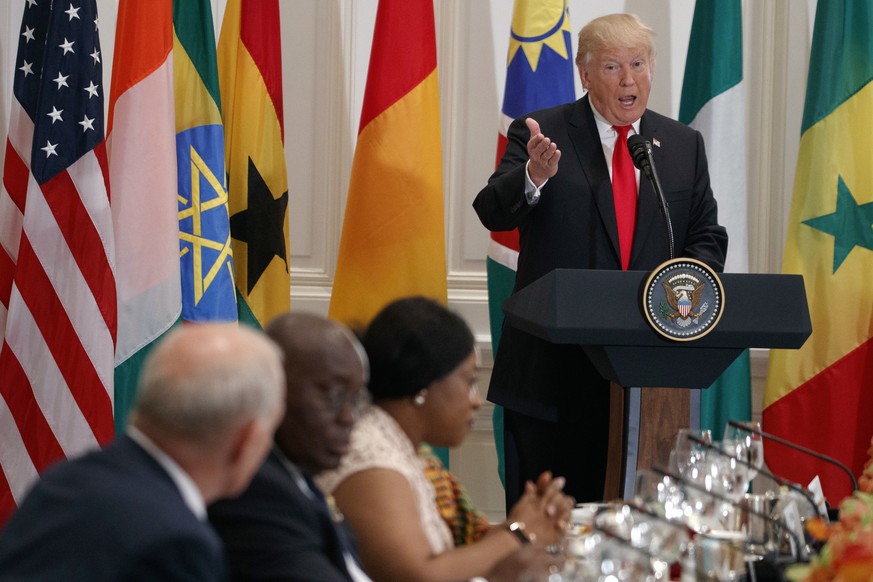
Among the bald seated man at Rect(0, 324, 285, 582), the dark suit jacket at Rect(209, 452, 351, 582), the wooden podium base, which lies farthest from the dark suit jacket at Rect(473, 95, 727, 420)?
the bald seated man at Rect(0, 324, 285, 582)

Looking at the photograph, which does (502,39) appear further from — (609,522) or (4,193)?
(609,522)

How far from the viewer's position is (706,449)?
7.78 ft

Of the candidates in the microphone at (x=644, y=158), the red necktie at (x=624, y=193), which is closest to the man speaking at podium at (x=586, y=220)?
the red necktie at (x=624, y=193)

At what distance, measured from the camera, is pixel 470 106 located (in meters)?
5.37

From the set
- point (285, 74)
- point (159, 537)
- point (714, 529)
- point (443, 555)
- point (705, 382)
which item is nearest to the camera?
point (159, 537)

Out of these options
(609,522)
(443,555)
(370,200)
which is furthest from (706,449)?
(370,200)

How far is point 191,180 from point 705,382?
2.31 metres

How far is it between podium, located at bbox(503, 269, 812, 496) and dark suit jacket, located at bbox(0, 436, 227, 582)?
168cm

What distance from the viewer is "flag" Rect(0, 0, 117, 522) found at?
429 cm

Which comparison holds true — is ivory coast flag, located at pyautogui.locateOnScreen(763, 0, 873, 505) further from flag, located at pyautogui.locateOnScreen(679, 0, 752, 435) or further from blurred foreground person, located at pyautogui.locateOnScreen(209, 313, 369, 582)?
blurred foreground person, located at pyautogui.locateOnScreen(209, 313, 369, 582)

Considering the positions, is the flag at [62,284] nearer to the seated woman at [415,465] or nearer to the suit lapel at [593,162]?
the suit lapel at [593,162]

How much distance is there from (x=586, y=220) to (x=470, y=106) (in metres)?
1.87

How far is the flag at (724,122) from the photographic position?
16.0ft

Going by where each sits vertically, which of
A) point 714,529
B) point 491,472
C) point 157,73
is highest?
point 157,73
